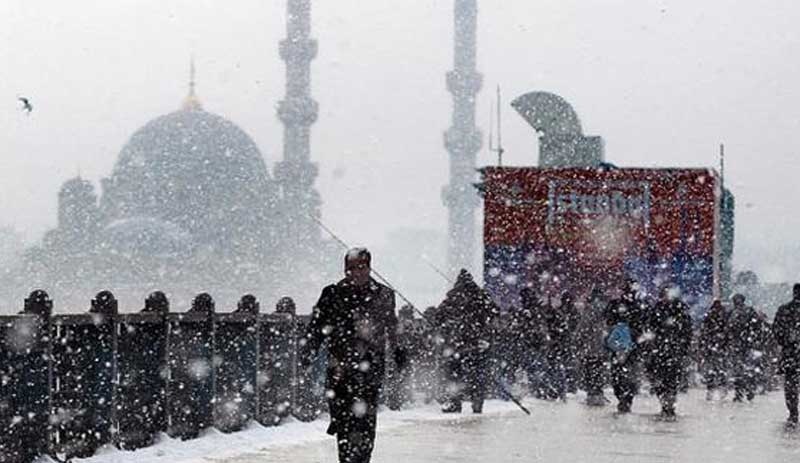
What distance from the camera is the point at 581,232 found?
30.4m

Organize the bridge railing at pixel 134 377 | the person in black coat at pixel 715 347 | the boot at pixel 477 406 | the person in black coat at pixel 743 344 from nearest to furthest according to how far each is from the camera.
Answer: the bridge railing at pixel 134 377
the boot at pixel 477 406
the person in black coat at pixel 743 344
the person in black coat at pixel 715 347

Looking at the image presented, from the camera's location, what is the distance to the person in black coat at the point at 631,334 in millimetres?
18688

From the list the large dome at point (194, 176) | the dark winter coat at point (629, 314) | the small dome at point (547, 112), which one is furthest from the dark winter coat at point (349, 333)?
the large dome at point (194, 176)

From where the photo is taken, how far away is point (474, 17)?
14625 centimetres

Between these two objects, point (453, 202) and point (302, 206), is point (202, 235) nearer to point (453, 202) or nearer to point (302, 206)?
point (302, 206)

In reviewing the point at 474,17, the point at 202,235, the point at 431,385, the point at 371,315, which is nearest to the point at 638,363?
the point at 431,385

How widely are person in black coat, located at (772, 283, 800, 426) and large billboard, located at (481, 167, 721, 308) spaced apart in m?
12.1

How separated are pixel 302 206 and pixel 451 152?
15927mm

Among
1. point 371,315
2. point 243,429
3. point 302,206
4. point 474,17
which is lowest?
point 243,429

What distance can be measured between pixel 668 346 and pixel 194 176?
141m

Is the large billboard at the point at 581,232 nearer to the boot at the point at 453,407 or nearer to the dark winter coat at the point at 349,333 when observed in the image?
the boot at the point at 453,407

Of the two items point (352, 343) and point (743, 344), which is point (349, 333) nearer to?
point (352, 343)

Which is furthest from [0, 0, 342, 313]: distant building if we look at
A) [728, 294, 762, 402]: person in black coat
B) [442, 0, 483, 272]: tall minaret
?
[728, 294, 762, 402]: person in black coat

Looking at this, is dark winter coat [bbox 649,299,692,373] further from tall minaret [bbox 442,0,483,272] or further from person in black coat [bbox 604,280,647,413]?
tall minaret [bbox 442,0,483,272]
